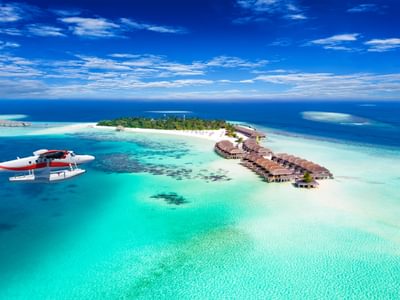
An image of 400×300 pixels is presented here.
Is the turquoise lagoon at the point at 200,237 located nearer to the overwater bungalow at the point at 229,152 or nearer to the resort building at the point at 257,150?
the overwater bungalow at the point at 229,152

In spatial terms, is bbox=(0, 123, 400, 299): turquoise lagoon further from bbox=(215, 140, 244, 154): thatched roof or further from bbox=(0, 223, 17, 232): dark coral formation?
bbox=(215, 140, 244, 154): thatched roof

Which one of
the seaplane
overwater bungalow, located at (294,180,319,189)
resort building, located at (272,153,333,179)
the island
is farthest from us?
resort building, located at (272,153,333,179)

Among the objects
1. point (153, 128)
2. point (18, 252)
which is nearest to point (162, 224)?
point (18, 252)

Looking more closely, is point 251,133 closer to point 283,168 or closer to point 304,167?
point 304,167

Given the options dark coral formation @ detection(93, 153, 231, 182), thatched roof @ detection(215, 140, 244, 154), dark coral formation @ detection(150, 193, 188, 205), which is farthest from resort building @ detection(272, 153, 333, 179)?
dark coral formation @ detection(150, 193, 188, 205)

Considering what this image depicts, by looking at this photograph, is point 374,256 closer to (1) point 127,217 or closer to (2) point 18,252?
(1) point 127,217

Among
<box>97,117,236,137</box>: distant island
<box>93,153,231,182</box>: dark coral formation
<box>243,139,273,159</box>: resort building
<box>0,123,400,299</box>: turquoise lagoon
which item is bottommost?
<box>0,123,400,299</box>: turquoise lagoon
